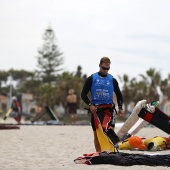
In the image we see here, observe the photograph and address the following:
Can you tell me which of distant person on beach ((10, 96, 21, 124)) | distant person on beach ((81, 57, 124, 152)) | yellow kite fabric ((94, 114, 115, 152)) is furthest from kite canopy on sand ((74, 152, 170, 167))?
distant person on beach ((10, 96, 21, 124))

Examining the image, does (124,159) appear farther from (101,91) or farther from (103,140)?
(101,91)

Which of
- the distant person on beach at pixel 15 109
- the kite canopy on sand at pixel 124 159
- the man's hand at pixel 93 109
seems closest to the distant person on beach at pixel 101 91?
the man's hand at pixel 93 109

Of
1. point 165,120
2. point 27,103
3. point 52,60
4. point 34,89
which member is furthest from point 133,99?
point 165,120

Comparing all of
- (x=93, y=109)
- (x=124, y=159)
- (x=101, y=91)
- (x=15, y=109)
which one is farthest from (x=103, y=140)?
(x=15, y=109)

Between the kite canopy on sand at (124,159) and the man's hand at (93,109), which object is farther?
the man's hand at (93,109)

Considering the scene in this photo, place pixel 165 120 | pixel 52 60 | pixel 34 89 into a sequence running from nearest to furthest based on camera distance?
pixel 165 120 < pixel 52 60 < pixel 34 89

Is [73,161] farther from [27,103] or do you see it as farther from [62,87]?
[27,103]

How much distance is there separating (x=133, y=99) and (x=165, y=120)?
6767 cm

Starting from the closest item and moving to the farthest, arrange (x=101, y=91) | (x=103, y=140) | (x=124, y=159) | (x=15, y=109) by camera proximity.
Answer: (x=124, y=159) < (x=103, y=140) < (x=101, y=91) < (x=15, y=109)

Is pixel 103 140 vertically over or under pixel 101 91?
under

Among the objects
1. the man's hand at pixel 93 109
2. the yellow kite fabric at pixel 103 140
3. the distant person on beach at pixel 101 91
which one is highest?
the distant person on beach at pixel 101 91

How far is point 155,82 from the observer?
77938mm

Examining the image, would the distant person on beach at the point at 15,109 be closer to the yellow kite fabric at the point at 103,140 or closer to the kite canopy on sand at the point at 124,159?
the yellow kite fabric at the point at 103,140

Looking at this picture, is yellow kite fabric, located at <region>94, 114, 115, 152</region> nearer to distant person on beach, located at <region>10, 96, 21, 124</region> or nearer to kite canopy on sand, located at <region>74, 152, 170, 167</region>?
kite canopy on sand, located at <region>74, 152, 170, 167</region>
